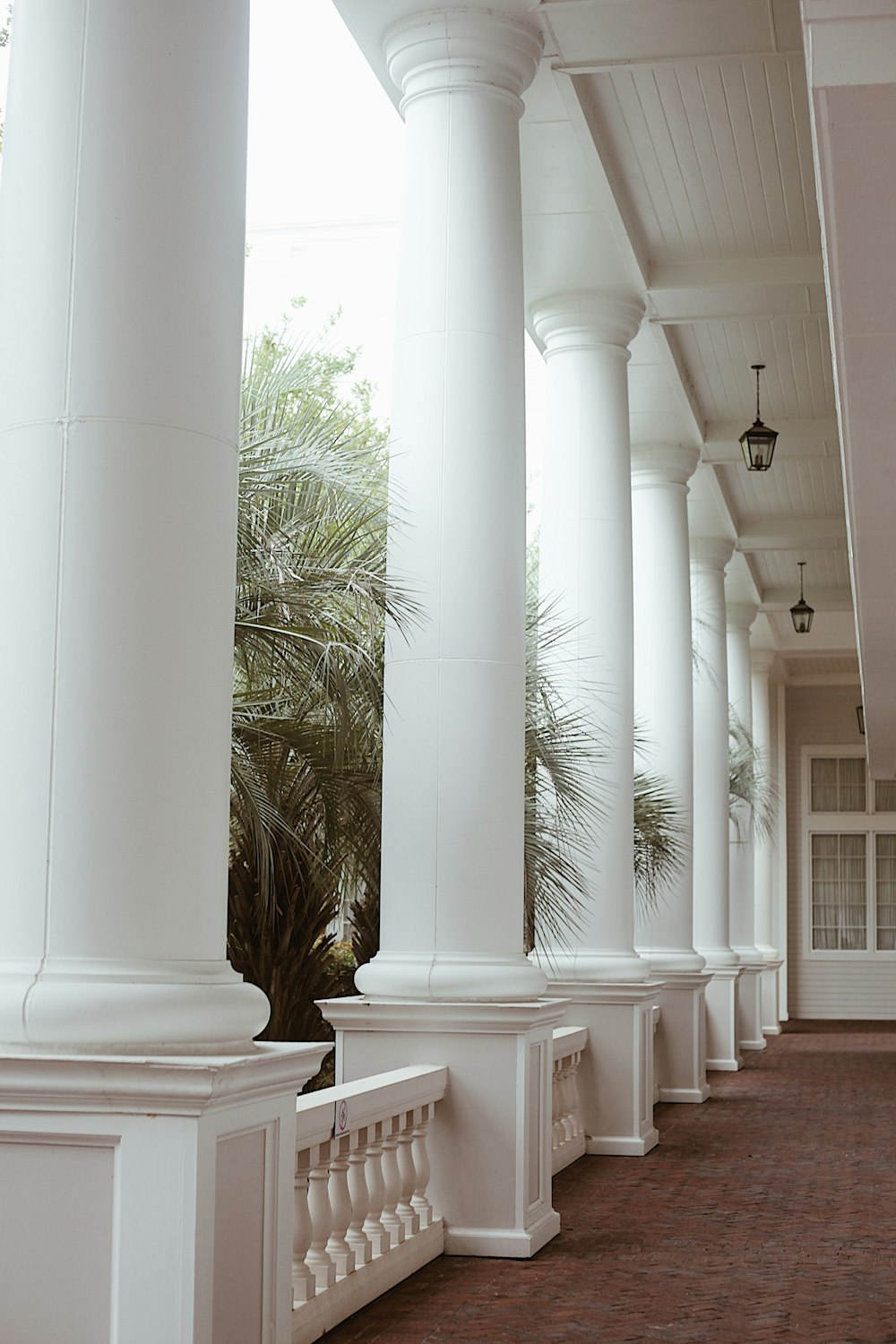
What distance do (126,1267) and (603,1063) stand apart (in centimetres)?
703

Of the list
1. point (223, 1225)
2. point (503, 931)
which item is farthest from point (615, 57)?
point (223, 1225)

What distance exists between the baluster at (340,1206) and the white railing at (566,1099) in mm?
3602

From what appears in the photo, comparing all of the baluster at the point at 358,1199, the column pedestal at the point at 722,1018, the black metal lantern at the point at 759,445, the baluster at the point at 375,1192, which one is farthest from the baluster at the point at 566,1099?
the column pedestal at the point at 722,1018

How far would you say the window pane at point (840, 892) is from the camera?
90.5ft

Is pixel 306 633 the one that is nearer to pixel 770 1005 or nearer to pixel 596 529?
pixel 596 529

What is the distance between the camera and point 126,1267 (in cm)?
333

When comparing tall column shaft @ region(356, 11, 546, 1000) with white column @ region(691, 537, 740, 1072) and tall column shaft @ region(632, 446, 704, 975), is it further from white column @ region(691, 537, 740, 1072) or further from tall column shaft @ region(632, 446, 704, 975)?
white column @ region(691, 537, 740, 1072)

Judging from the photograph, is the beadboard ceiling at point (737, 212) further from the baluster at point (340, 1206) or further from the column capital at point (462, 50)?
the baluster at point (340, 1206)

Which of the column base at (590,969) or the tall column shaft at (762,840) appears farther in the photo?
the tall column shaft at (762,840)

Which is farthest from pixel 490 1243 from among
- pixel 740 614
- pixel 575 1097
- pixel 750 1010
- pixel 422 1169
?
pixel 740 614

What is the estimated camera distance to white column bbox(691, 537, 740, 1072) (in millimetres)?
16406

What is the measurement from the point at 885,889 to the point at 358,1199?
2350cm

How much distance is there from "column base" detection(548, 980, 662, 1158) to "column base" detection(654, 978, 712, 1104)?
108 inches

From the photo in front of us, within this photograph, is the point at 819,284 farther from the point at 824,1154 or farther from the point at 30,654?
the point at 30,654
